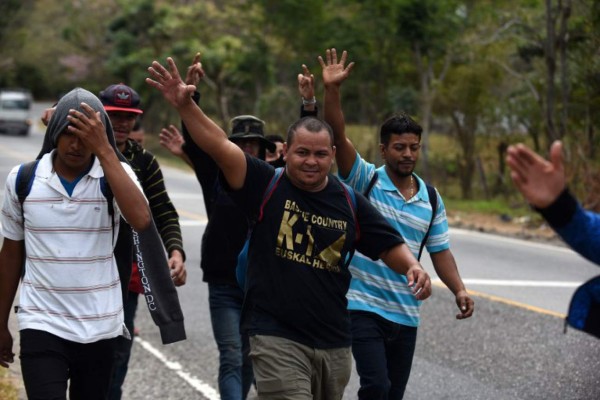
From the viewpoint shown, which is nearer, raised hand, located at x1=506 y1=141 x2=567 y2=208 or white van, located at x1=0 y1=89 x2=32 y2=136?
raised hand, located at x1=506 y1=141 x2=567 y2=208

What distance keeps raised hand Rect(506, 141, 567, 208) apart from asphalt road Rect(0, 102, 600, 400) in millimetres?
4330

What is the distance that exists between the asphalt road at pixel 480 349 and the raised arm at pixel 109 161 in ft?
10.2

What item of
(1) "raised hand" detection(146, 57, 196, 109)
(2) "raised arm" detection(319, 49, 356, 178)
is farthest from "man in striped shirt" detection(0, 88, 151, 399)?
(2) "raised arm" detection(319, 49, 356, 178)

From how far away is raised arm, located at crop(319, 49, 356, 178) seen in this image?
4996mm

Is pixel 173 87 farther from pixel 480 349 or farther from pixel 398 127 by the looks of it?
pixel 480 349

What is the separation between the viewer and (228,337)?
586 cm

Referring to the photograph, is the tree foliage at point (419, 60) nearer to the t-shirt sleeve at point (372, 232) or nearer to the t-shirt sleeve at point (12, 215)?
the t-shirt sleeve at point (372, 232)

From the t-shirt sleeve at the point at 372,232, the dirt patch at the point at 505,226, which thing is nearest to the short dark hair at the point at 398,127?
the t-shirt sleeve at the point at 372,232

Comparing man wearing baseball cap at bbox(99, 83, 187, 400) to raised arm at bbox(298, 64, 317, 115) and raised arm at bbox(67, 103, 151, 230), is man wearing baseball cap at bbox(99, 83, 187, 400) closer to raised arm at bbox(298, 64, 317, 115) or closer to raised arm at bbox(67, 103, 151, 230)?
raised arm at bbox(298, 64, 317, 115)

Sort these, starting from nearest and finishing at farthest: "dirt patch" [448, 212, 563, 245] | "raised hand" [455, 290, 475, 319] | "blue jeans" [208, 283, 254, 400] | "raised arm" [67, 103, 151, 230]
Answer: "raised arm" [67, 103, 151, 230] < "raised hand" [455, 290, 475, 319] < "blue jeans" [208, 283, 254, 400] < "dirt patch" [448, 212, 563, 245]

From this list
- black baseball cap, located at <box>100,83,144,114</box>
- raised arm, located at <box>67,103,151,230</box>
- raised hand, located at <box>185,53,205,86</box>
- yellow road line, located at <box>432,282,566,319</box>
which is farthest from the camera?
yellow road line, located at <box>432,282,566,319</box>

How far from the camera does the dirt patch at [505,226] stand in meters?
17.2

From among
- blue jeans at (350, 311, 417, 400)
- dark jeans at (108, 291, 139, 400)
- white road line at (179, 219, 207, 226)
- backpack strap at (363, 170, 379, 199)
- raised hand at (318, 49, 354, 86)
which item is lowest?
white road line at (179, 219, 207, 226)

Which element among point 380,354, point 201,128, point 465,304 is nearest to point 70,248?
point 201,128
